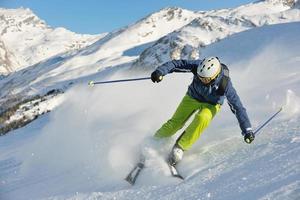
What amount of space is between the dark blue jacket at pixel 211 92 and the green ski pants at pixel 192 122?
0.12m

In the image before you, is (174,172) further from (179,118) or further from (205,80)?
(205,80)

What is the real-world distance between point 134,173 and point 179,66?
2.08m

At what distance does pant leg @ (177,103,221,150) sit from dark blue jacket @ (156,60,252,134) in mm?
166

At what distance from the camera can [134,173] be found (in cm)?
984

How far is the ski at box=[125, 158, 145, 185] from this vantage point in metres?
9.78

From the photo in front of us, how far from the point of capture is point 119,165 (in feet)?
35.2

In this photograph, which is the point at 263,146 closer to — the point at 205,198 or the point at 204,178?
the point at 204,178

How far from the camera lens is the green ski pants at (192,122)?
9.45 meters

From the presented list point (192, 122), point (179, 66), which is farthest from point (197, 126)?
point (179, 66)

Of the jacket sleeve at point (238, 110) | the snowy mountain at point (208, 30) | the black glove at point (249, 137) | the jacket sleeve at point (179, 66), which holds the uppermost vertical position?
the jacket sleeve at point (179, 66)

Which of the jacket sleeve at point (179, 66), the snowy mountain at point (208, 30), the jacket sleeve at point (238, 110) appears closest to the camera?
the jacket sleeve at point (238, 110)

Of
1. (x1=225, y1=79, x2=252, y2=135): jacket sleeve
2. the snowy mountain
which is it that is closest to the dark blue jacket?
(x1=225, y1=79, x2=252, y2=135): jacket sleeve

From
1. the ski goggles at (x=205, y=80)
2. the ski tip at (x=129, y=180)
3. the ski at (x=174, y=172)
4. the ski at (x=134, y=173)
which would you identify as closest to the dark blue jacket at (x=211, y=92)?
the ski goggles at (x=205, y=80)

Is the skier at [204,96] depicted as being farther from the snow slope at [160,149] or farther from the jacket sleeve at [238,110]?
the snow slope at [160,149]
